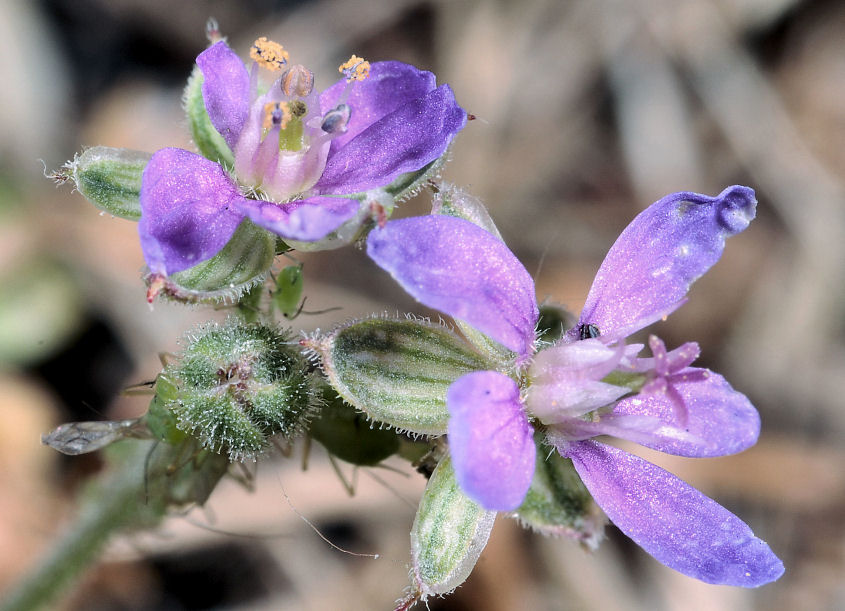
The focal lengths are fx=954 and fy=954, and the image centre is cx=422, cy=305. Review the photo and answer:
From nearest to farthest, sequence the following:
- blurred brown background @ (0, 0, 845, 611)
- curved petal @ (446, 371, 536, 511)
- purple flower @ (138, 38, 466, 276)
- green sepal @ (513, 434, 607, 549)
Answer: curved petal @ (446, 371, 536, 511), green sepal @ (513, 434, 607, 549), purple flower @ (138, 38, 466, 276), blurred brown background @ (0, 0, 845, 611)

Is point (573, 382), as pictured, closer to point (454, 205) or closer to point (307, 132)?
point (454, 205)

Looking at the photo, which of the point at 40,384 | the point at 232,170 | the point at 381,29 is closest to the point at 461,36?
the point at 381,29

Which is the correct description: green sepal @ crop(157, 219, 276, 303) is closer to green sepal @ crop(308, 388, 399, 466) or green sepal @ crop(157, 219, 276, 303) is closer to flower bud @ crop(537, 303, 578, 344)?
green sepal @ crop(308, 388, 399, 466)

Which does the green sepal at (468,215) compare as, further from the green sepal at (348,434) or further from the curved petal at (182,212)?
the curved petal at (182,212)

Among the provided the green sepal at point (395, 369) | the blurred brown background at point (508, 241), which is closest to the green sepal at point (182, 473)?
the green sepal at point (395, 369)

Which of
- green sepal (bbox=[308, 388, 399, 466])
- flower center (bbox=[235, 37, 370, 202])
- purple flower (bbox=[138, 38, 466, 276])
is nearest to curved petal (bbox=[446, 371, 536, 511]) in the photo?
green sepal (bbox=[308, 388, 399, 466])

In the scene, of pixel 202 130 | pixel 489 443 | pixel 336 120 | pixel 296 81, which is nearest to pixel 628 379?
pixel 489 443
